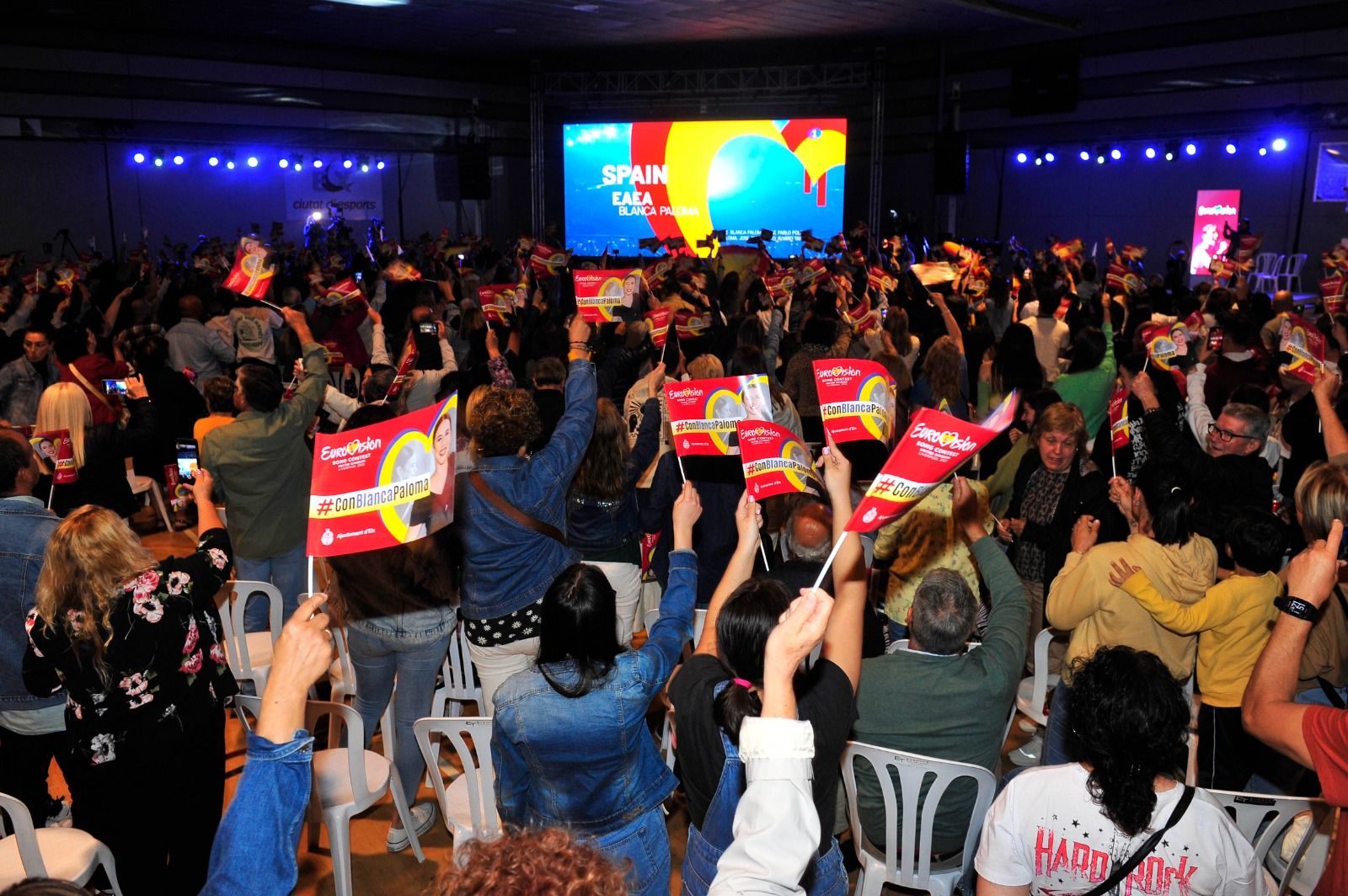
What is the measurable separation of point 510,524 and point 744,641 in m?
1.55

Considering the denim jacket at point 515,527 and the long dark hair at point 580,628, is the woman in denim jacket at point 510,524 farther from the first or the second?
the long dark hair at point 580,628

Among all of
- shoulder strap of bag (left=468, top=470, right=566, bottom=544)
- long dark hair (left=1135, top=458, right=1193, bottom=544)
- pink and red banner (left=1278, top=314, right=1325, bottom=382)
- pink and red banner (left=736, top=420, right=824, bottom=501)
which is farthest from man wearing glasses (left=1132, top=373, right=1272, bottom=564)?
shoulder strap of bag (left=468, top=470, right=566, bottom=544)

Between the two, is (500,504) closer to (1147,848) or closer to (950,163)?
(1147,848)

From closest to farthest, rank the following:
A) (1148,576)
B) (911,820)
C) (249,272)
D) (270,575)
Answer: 1. (911,820)
2. (1148,576)
3. (270,575)
4. (249,272)

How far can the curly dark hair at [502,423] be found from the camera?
11.5ft

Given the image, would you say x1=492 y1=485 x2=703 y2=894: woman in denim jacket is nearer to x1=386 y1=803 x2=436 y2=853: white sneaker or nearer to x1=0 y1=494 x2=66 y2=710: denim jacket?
x1=386 y1=803 x2=436 y2=853: white sneaker

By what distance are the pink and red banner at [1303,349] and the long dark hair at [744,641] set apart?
143 inches

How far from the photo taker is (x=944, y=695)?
299 cm

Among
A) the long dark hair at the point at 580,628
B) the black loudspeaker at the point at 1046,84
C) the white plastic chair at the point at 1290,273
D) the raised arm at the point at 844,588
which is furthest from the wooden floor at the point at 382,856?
the black loudspeaker at the point at 1046,84

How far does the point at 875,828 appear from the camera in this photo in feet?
10.3

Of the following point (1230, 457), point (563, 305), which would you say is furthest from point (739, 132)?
point (1230, 457)

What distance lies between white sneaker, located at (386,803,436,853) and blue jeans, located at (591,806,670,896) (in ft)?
5.34

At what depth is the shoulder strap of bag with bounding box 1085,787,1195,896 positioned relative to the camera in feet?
6.74

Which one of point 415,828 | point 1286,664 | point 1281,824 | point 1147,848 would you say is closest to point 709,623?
point 1147,848
